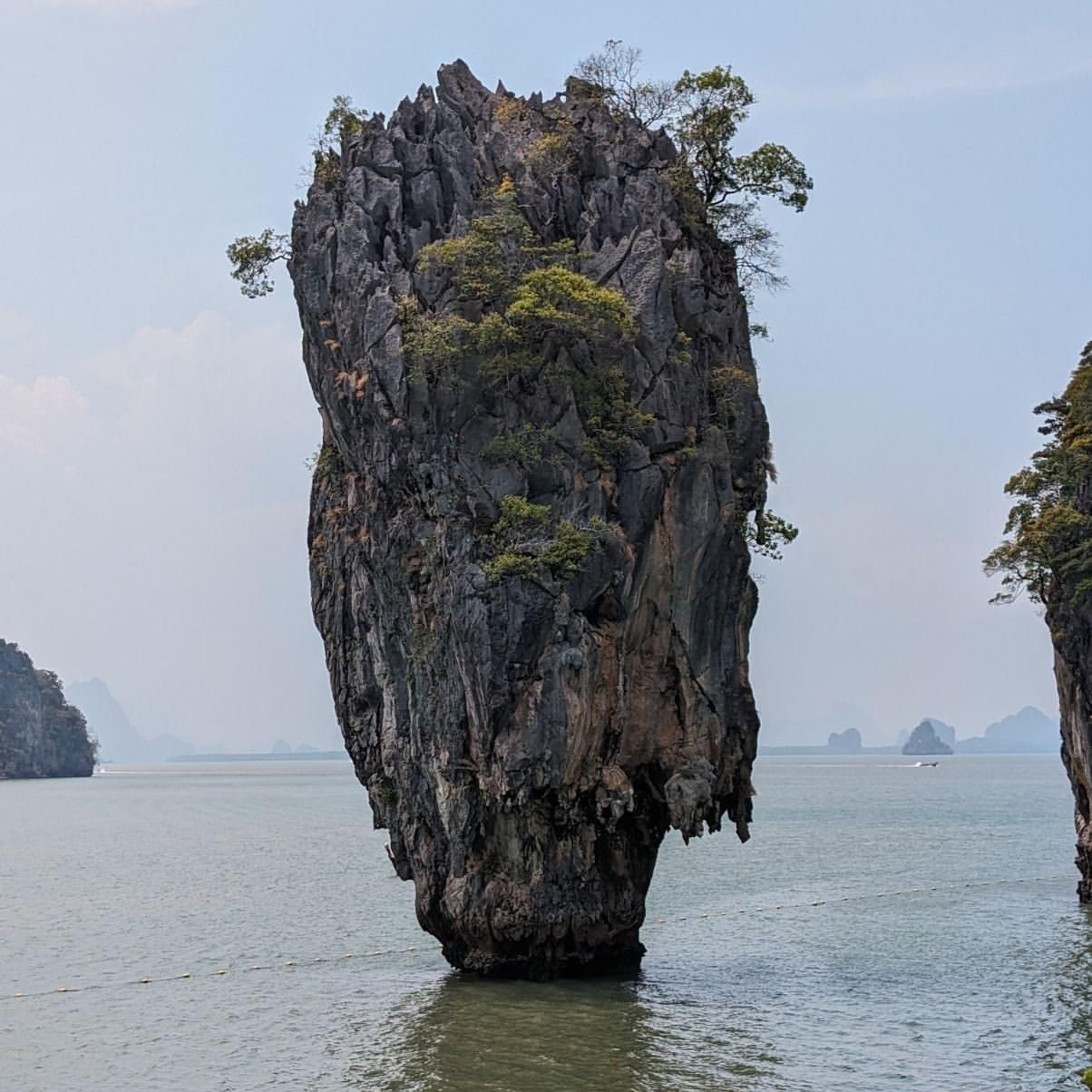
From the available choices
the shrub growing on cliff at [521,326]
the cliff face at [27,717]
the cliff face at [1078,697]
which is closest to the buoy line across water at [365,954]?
the cliff face at [1078,697]

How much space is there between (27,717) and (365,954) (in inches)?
6180

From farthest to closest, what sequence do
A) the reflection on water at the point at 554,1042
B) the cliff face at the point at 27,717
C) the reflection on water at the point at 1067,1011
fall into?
the cliff face at the point at 27,717
the reflection on water at the point at 1067,1011
the reflection on water at the point at 554,1042

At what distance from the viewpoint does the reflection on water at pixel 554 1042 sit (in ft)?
86.5

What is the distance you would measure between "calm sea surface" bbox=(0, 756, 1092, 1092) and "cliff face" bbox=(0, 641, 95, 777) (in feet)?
375

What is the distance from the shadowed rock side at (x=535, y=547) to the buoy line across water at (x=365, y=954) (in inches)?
212

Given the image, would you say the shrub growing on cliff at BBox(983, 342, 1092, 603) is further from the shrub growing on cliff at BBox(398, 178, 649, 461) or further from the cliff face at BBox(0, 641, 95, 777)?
the cliff face at BBox(0, 641, 95, 777)

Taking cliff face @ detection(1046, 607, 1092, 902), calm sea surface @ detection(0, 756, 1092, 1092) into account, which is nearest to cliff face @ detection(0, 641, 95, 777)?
calm sea surface @ detection(0, 756, 1092, 1092)

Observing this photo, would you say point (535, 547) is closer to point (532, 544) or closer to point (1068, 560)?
point (532, 544)

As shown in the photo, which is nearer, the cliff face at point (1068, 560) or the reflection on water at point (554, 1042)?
the reflection on water at point (554, 1042)

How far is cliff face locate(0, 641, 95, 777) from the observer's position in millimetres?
178250

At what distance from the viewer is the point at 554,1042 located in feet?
94.0

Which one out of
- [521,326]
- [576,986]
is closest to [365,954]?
[576,986]

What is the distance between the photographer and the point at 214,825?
10156cm

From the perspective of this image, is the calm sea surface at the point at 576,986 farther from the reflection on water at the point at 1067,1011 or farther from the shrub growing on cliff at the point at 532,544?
the shrub growing on cliff at the point at 532,544
